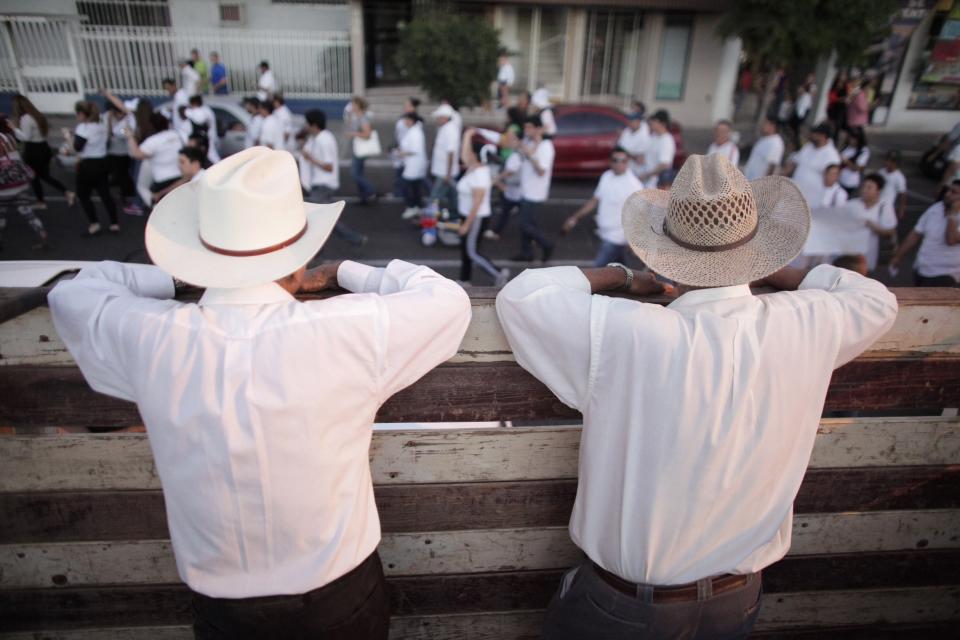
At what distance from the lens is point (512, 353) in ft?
6.55

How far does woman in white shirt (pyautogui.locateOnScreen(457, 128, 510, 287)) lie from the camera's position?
24.7 feet

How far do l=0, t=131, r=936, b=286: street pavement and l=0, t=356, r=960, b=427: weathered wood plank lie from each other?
6271 mm

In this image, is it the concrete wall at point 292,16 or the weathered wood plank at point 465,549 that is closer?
the weathered wood plank at point 465,549

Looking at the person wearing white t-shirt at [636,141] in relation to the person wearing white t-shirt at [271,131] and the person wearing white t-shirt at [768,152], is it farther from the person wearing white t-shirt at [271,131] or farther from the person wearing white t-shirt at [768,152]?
the person wearing white t-shirt at [271,131]

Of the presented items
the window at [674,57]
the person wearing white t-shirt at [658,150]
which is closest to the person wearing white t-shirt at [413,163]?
the person wearing white t-shirt at [658,150]

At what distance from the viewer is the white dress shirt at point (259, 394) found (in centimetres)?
154

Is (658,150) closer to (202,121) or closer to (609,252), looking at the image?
(609,252)

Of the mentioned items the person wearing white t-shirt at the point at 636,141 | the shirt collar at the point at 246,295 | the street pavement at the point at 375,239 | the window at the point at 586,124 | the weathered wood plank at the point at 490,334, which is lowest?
the street pavement at the point at 375,239

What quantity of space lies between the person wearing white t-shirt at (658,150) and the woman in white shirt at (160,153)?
20.3 feet

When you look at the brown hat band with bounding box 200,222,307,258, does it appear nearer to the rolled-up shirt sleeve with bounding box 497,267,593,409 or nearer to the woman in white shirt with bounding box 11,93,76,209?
the rolled-up shirt sleeve with bounding box 497,267,593,409

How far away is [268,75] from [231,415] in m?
16.6

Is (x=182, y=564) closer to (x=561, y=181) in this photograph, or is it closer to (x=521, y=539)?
(x=521, y=539)

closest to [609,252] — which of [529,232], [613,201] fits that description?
[613,201]

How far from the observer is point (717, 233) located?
1.72 meters
